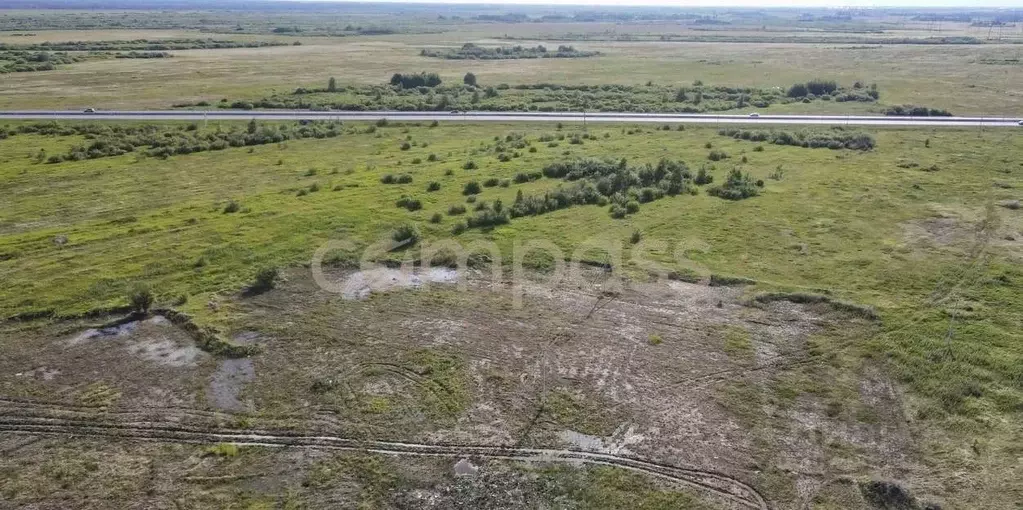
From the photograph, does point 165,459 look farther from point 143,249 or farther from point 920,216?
point 920,216

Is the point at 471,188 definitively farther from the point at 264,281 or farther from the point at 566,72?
the point at 566,72

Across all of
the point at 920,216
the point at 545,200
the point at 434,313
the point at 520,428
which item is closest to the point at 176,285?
the point at 434,313

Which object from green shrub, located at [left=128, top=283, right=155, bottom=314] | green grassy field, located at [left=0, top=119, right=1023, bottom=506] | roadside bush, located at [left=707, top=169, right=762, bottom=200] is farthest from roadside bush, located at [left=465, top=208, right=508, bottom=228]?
green shrub, located at [left=128, top=283, right=155, bottom=314]

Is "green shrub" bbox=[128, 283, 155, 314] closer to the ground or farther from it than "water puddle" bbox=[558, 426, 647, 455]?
farther from it

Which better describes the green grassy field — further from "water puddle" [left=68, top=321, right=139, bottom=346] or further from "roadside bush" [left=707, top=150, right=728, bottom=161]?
"water puddle" [left=68, top=321, right=139, bottom=346]

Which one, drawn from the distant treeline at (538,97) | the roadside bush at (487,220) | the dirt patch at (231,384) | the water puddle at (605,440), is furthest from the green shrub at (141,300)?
the distant treeline at (538,97)
